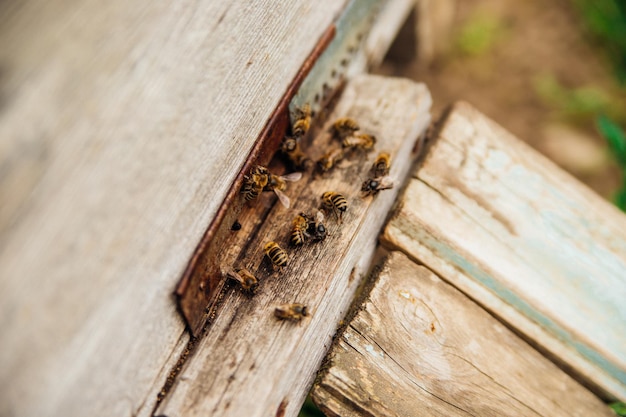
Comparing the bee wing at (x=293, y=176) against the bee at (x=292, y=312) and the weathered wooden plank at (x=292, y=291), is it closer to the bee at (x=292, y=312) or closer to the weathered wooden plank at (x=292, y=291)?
the weathered wooden plank at (x=292, y=291)

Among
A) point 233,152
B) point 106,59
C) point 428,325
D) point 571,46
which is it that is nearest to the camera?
point 106,59

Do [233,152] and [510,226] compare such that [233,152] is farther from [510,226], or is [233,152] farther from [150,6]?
[510,226]

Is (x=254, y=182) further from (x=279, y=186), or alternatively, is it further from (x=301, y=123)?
(x=301, y=123)

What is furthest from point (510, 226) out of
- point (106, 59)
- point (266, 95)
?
point (106, 59)

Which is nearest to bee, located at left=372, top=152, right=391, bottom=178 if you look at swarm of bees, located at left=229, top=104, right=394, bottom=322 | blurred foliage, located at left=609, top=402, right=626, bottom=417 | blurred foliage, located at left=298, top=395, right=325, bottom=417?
swarm of bees, located at left=229, top=104, right=394, bottom=322

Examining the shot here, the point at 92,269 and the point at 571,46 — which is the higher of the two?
the point at 571,46

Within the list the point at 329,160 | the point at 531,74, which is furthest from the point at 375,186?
the point at 531,74
